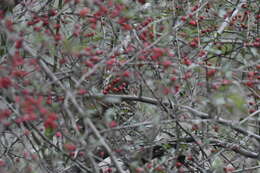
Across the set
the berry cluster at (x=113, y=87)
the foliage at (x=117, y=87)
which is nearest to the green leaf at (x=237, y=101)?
the foliage at (x=117, y=87)

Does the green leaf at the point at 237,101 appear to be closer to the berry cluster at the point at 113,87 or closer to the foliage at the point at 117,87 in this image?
the foliage at the point at 117,87

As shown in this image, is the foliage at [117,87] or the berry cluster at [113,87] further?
the berry cluster at [113,87]

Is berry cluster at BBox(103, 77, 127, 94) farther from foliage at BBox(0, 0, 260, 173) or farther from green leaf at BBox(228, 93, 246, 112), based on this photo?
green leaf at BBox(228, 93, 246, 112)

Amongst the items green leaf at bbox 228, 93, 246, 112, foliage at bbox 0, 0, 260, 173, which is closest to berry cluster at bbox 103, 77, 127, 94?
foliage at bbox 0, 0, 260, 173

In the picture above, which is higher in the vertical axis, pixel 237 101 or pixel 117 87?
pixel 237 101

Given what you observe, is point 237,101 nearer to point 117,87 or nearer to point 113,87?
point 113,87

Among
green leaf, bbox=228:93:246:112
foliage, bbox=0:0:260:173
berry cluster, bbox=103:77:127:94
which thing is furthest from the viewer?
berry cluster, bbox=103:77:127:94

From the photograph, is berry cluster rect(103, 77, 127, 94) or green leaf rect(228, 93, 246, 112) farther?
berry cluster rect(103, 77, 127, 94)

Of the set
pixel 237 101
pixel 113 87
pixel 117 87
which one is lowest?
pixel 117 87

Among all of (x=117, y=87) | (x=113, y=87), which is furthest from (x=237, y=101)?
(x=117, y=87)

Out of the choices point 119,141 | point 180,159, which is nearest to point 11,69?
point 119,141

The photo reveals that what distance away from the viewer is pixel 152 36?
278 cm

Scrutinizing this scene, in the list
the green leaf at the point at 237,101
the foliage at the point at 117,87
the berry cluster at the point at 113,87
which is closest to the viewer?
the foliage at the point at 117,87

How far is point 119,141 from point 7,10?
126 centimetres
